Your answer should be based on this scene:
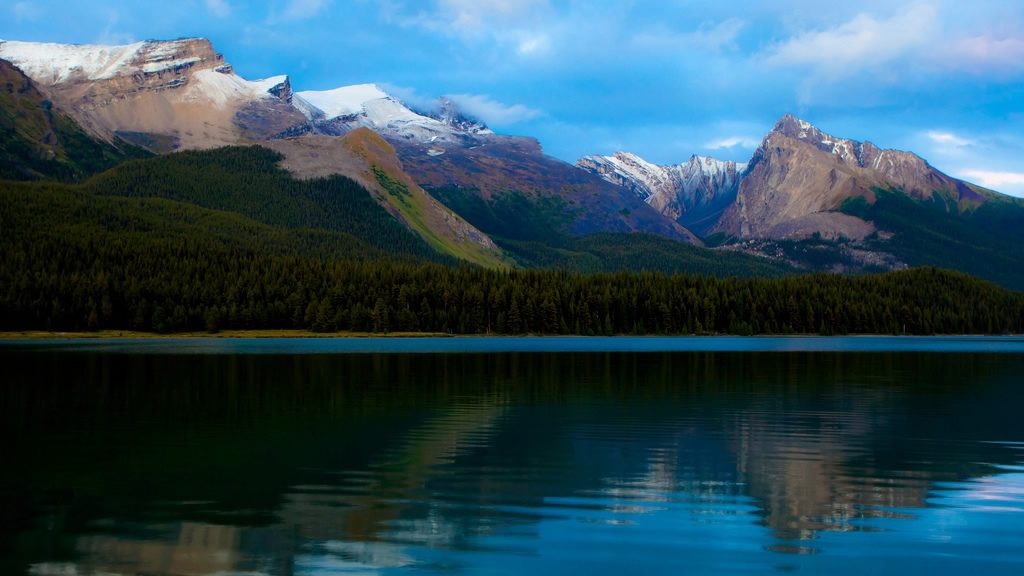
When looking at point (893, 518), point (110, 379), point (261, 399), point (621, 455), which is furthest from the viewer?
point (110, 379)

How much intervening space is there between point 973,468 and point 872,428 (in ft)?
41.0

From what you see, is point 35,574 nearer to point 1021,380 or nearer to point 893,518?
point 893,518

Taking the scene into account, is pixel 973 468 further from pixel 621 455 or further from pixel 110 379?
pixel 110 379

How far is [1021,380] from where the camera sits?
3268 inches

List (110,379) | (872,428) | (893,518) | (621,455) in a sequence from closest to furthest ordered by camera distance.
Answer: (893,518), (621,455), (872,428), (110,379)

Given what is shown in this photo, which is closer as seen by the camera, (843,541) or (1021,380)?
(843,541)

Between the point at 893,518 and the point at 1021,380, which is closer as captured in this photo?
the point at 893,518

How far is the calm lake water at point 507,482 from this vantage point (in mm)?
22578

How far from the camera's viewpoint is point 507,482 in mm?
32094

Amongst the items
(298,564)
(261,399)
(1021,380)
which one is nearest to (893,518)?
(298,564)

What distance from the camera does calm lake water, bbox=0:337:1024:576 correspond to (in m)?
22.6

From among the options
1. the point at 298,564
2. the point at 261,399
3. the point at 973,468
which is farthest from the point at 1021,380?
the point at 298,564

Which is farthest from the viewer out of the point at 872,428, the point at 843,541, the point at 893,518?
the point at 872,428

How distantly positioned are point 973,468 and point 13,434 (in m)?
43.6
